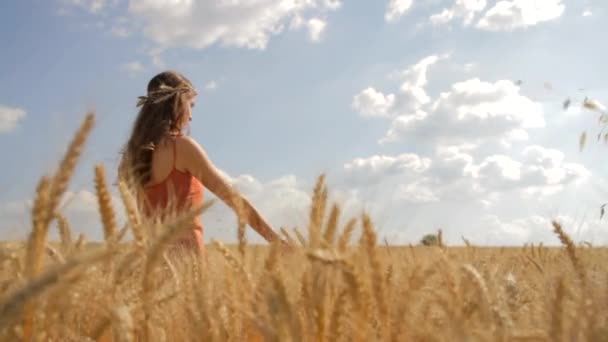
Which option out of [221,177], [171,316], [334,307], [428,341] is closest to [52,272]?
[334,307]

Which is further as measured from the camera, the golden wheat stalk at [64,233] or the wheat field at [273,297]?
the golden wheat stalk at [64,233]

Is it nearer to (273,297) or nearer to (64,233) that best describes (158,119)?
(64,233)

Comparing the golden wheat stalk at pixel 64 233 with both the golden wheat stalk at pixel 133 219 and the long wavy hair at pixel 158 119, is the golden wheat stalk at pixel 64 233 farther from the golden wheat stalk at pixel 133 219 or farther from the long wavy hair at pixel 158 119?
the long wavy hair at pixel 158 119

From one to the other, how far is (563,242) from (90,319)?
121 cm

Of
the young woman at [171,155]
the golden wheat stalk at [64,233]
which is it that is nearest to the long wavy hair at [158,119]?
the young woman at [171,155]

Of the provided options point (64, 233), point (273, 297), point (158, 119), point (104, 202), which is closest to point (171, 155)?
point (158, 119)

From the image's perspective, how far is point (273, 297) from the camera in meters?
0.82

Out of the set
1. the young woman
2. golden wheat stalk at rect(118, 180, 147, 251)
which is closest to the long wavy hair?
the young woman

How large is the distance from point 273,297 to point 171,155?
3.47m

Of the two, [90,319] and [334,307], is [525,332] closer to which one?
[334,307]

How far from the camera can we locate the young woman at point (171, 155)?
159 inches

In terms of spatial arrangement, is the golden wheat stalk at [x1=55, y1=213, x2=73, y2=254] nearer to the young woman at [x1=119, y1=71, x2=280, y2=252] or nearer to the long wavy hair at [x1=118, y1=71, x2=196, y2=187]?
the young woman at [x1=119, y1=71, x2=280, y2=252]

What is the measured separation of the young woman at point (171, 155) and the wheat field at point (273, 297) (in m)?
2.58

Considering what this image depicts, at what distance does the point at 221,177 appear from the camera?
4074mm
